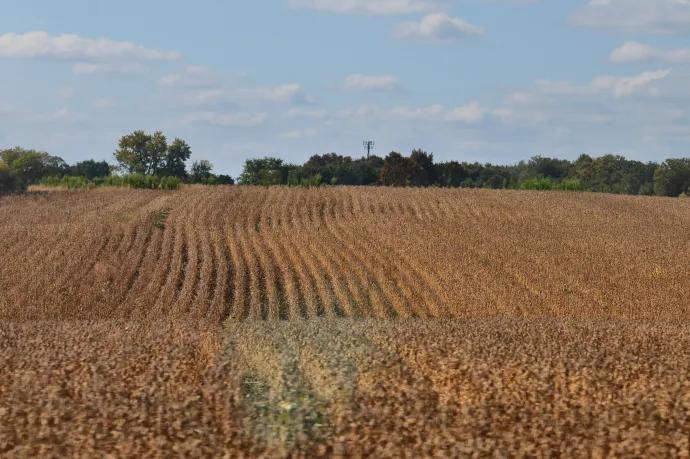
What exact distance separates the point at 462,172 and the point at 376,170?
13173 millimetres

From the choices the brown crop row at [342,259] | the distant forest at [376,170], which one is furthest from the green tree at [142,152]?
the brown crop row at [342,259]

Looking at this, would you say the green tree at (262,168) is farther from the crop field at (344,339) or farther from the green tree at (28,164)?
the crop field at (344,339)

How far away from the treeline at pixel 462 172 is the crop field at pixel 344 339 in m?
45.9

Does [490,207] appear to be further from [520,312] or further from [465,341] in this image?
[465,341]

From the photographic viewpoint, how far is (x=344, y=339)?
1566cm

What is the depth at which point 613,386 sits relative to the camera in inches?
449

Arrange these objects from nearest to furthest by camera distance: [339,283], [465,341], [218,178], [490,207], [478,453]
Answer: [478,453], [465,341], [339,283], [490,207], [218,178]

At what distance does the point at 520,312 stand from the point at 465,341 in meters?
14.1

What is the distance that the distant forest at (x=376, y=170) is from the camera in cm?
9894

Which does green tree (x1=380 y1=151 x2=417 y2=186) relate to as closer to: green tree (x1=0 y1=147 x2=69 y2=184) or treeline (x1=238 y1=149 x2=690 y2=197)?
treeline (x1=238 y1=149 x2=690 y2=197)

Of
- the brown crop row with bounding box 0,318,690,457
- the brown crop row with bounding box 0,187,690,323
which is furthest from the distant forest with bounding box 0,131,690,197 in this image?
the brown crop row with bounding box 0,318,690,457

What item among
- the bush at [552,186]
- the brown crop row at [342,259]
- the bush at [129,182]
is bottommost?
the brown crop row at [342,259]

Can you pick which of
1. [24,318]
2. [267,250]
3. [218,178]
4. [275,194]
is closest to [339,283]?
[267,250]

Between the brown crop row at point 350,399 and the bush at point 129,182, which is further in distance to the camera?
the bush at point 129,182
